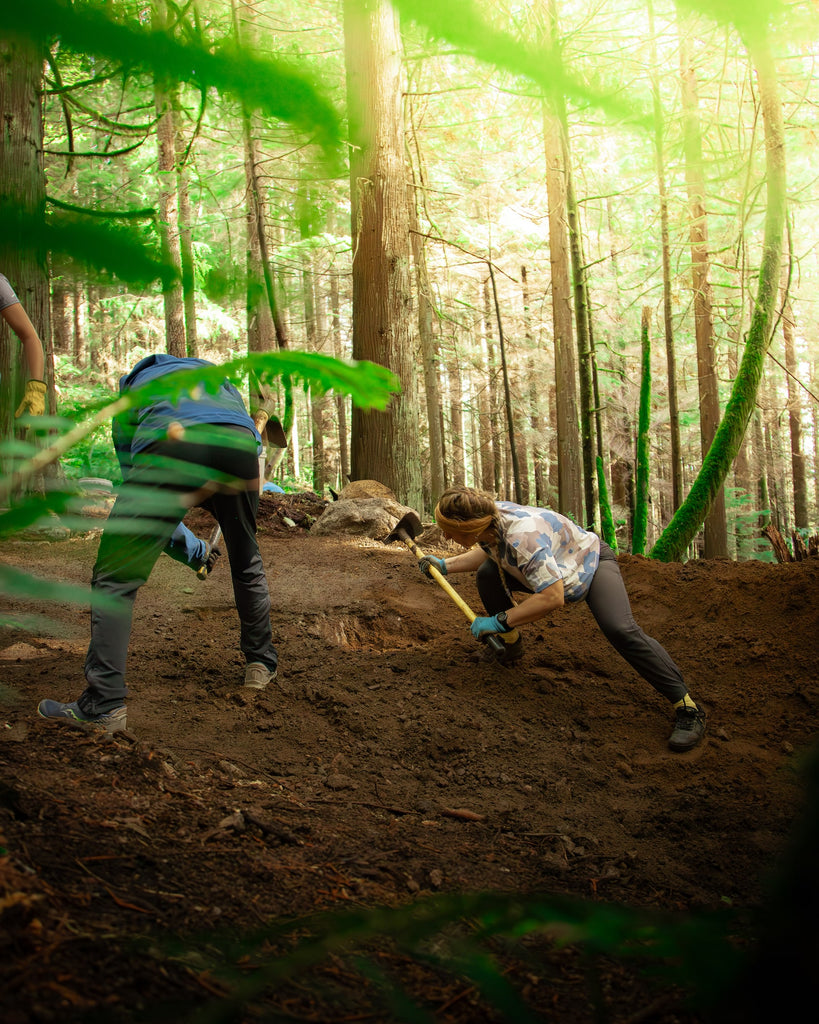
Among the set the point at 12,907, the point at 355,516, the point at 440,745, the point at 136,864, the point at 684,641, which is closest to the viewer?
the point at 12,907

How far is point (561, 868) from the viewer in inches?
97.3

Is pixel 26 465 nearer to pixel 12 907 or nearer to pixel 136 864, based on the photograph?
pixel 12 907

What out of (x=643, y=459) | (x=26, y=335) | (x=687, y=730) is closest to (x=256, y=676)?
(x=687, y=730)

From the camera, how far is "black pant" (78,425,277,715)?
862 mm

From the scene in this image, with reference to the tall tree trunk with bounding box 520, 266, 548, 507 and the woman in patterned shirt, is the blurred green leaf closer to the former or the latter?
the woman in patterned shirt

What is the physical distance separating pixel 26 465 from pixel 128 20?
1.49 ft

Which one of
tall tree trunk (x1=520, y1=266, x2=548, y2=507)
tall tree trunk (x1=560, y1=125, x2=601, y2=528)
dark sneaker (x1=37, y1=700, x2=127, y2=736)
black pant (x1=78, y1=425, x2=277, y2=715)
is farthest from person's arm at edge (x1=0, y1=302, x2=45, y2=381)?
tall tree trunk (x1=520, y1=266, x2=548, y2=507)

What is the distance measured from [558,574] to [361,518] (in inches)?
160

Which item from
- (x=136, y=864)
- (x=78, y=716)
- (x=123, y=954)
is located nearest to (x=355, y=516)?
(x=78, y=716)

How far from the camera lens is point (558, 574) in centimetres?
382

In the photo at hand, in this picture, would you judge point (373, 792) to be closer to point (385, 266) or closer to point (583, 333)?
point (385, 266)

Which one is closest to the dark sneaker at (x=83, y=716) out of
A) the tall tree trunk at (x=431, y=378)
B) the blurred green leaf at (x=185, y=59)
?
the blurred green leaf at (x=185, y=59)

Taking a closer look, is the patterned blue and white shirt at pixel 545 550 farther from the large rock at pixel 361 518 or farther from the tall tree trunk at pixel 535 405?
the tall tree trunk at pixel 535 405

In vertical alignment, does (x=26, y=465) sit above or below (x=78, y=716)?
above
